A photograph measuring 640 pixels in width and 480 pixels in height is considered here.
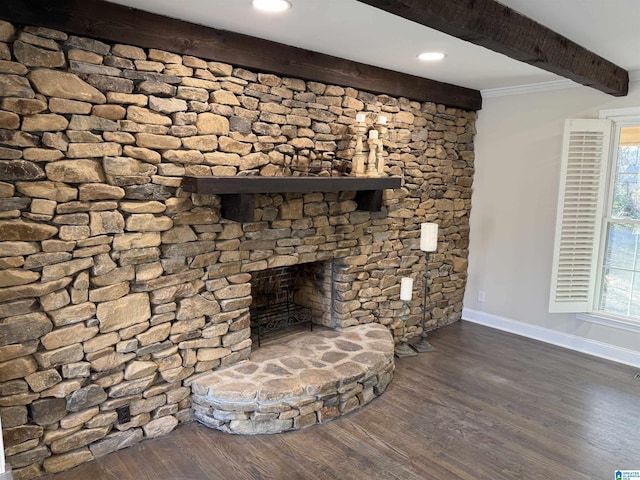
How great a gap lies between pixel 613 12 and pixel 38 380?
3.50m

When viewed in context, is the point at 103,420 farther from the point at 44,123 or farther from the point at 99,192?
the point at 44,123

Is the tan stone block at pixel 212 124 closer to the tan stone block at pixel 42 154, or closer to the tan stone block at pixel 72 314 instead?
the tan stone block at pixel 42 154

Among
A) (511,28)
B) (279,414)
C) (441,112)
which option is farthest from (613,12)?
(279,414)

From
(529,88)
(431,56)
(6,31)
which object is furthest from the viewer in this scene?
(529,88)

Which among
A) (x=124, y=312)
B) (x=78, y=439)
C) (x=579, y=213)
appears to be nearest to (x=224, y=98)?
(x=124, y=312)

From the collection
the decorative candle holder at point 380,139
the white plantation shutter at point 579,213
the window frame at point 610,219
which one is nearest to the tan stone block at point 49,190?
the decorative candle holder at point 380,139

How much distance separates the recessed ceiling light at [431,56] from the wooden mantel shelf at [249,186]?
937mm

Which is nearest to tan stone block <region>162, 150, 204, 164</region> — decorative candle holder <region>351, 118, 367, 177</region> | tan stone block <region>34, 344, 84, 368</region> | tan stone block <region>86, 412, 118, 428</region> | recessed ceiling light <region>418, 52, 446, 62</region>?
tan stone block <region>34, 344, 84, 368</region>

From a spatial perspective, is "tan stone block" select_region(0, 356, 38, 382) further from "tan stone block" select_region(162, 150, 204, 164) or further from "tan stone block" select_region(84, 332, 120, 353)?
"tan stone block" select_region(162, 150, 204, 164)

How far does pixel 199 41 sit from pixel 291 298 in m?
2.40

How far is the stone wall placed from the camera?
2170 mm

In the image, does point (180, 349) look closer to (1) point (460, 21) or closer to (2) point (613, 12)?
(1) point (460, 21)

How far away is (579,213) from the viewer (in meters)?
3.91

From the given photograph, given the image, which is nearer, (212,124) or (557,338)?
(212,124)
